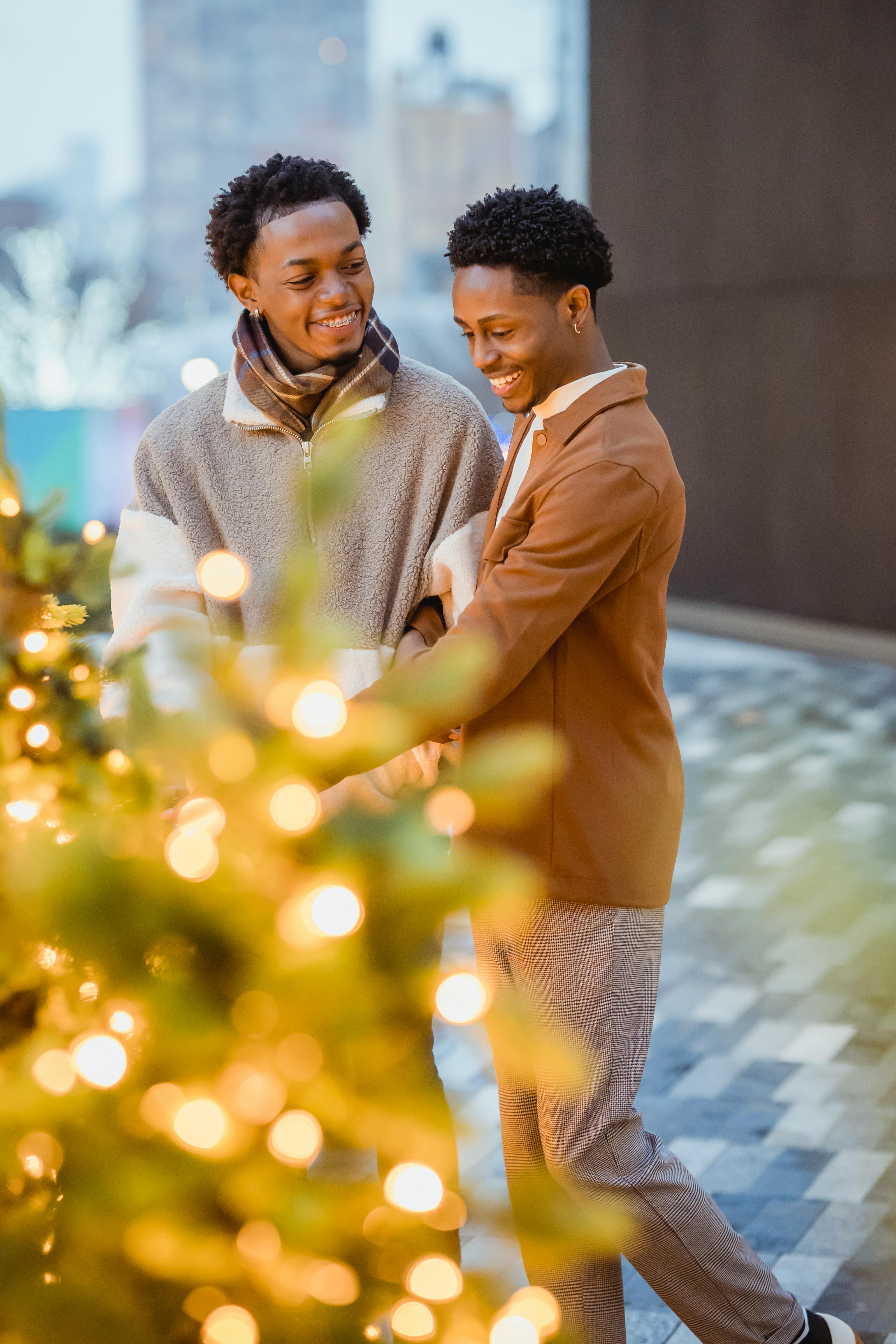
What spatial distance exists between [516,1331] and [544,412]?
3.17 feet

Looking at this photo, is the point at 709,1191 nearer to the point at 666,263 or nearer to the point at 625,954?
the point at 625,954

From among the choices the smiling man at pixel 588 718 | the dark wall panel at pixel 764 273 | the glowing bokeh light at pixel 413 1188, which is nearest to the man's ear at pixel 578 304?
the smiling man at pixel 588 718

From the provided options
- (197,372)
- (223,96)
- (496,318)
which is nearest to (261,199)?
(496,318)

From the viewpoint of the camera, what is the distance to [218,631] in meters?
1.55

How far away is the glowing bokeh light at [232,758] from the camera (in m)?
0.67

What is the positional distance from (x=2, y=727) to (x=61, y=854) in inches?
12.3

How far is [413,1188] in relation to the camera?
2.46 feet

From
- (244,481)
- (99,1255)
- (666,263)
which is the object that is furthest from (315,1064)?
(666,263)

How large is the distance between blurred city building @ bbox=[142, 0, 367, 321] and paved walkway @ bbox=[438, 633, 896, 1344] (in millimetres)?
13618

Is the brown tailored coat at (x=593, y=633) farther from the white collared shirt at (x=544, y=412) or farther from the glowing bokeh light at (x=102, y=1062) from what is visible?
the glowing bokeh light at (x=102, y=1062)

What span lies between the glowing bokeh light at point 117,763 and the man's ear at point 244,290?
822 mm

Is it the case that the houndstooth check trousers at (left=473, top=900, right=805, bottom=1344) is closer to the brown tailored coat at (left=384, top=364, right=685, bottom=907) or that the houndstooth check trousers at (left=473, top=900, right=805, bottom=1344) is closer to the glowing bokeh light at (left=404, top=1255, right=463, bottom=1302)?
the brown tailored coat at (left=384, top=364, right=685, bottom=907)

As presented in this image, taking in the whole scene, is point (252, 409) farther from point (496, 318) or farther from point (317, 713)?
point (317, 713)

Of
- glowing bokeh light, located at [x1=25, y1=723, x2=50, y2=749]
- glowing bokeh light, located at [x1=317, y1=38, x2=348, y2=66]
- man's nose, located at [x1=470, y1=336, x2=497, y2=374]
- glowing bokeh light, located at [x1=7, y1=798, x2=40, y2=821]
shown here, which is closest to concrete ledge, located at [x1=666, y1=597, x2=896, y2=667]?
man's nose, located at [x1=470, y1=336, x2=497, y2=374]
